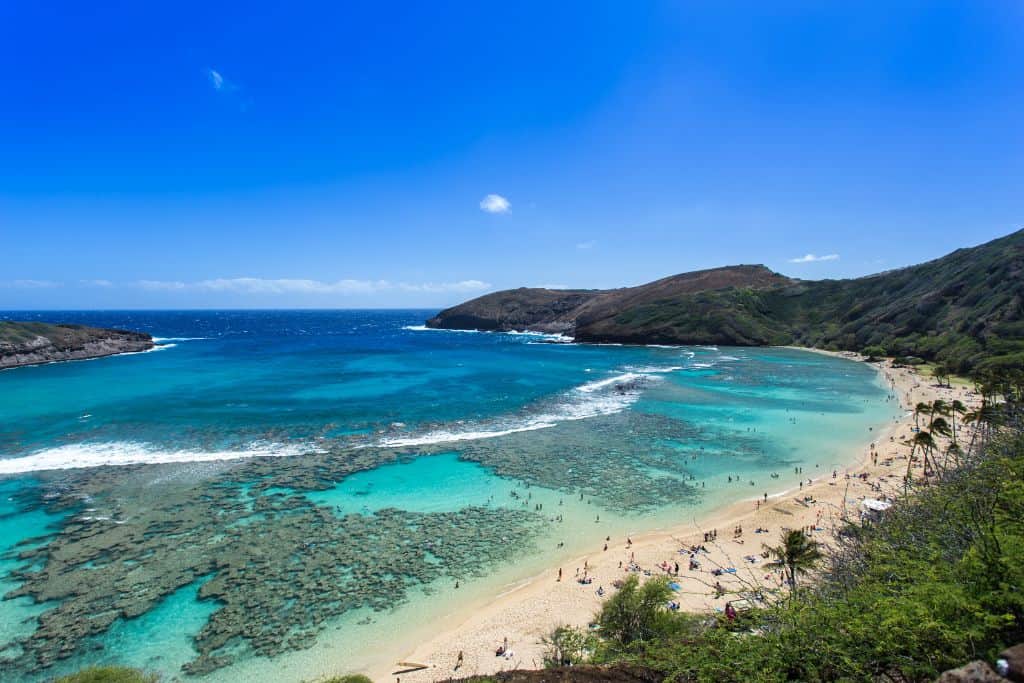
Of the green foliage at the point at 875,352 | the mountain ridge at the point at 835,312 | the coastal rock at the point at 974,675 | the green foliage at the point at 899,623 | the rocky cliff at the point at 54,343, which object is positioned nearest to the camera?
the coastal rock at the point at 974,675

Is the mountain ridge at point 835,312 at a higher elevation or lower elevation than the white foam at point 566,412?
higher

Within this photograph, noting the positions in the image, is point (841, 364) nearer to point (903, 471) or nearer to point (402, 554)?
point (903, 471)

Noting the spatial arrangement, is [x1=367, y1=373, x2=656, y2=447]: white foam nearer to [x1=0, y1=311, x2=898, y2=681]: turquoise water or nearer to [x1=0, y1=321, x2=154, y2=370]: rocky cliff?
[x1=0, y1=311, x2=898, y2=681]: turquoise water

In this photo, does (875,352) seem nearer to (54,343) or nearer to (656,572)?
(656,572)

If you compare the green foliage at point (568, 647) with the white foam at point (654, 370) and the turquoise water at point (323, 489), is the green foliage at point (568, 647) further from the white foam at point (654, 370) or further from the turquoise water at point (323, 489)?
the white foam at point (654, 370)

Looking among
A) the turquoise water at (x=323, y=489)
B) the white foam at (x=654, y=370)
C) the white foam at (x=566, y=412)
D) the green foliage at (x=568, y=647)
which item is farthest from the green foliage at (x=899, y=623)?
the white foam at (x=654, y=370)

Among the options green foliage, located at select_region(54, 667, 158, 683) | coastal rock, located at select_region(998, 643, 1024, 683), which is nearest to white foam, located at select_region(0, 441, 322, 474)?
green foliage, located at select_region(54, 667, 158, 683)
